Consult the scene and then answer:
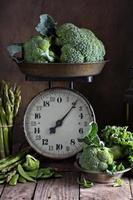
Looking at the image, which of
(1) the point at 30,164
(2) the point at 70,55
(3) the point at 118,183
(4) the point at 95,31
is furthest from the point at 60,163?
(4) the point at 95,31

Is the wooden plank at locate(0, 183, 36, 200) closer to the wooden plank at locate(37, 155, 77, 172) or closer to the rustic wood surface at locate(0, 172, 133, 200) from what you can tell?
the rustic wood surface at locate(0, 172, 133, 200)

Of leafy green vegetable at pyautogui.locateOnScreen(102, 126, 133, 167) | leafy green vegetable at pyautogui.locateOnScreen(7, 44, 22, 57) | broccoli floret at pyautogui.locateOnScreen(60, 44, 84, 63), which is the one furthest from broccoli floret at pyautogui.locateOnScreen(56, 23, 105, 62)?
leafy green vegetable at pyautogui.locateOnScreen(102, 126, 133, 167)

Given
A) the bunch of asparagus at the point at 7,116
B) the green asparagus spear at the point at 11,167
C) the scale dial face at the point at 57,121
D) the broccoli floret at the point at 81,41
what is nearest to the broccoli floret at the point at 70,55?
the broccoli floret at the point at 81,41

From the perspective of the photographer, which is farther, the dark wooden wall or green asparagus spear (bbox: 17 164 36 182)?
the dark wooden wall

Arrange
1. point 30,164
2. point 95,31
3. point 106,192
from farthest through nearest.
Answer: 1. point 95,31
2. point 30,164
3. point 106,192

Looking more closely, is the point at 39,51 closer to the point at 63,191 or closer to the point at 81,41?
the point at 81,41

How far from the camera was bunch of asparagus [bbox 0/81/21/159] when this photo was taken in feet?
4.49

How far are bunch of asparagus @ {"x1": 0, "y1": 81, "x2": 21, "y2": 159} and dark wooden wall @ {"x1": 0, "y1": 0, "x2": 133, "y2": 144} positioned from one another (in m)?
0.19

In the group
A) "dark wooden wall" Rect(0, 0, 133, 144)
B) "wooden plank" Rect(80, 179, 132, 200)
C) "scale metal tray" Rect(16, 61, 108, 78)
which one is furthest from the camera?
"dark wooden wall" Rect(0, 0, 133, 144)

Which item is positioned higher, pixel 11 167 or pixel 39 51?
pixel 39 51

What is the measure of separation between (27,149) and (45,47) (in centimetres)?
34

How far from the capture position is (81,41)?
1275mm

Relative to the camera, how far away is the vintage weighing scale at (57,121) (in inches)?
52.6

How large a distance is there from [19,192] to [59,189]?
0.36ft
